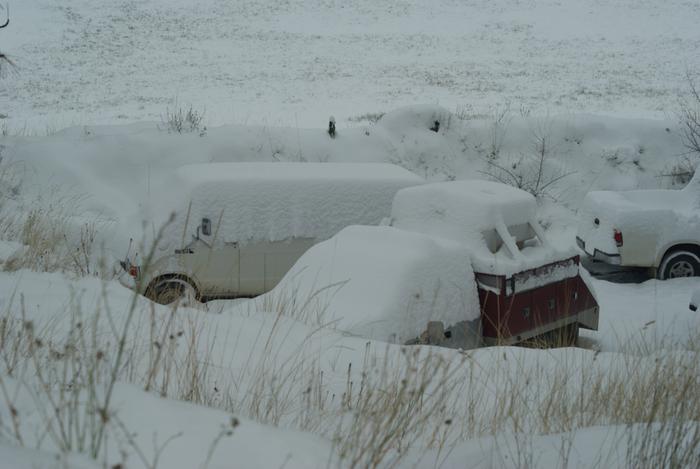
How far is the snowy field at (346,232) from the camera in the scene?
2738 millimetres

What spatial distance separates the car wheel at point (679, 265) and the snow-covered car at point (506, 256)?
13.5 ft

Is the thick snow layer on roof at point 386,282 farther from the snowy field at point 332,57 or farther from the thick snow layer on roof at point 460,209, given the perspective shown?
the snowy field at point 332,57

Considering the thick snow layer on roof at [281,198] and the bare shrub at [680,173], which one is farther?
the bare shrub at [680,173]

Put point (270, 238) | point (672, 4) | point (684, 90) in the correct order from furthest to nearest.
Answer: point (672, 4) → point (684, 90) → point (270, 238)

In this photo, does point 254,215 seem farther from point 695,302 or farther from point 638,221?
point 638,221

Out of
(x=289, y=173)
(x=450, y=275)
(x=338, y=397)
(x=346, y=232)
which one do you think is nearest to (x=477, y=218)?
(x=450, y=275)

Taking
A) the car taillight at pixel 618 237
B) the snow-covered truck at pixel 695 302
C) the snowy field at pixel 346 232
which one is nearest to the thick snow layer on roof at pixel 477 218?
the snowy field at pixel 346 232

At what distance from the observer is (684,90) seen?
26.0m

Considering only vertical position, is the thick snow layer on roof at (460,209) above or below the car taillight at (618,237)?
above

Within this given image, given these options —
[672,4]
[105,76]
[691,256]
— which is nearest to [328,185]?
[691,256]

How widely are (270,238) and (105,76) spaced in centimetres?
2054

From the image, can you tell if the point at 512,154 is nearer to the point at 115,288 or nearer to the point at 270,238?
the point at 270,238

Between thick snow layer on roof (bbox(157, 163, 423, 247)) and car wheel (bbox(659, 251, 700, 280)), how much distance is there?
5087 mm

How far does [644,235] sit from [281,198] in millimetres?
6107
